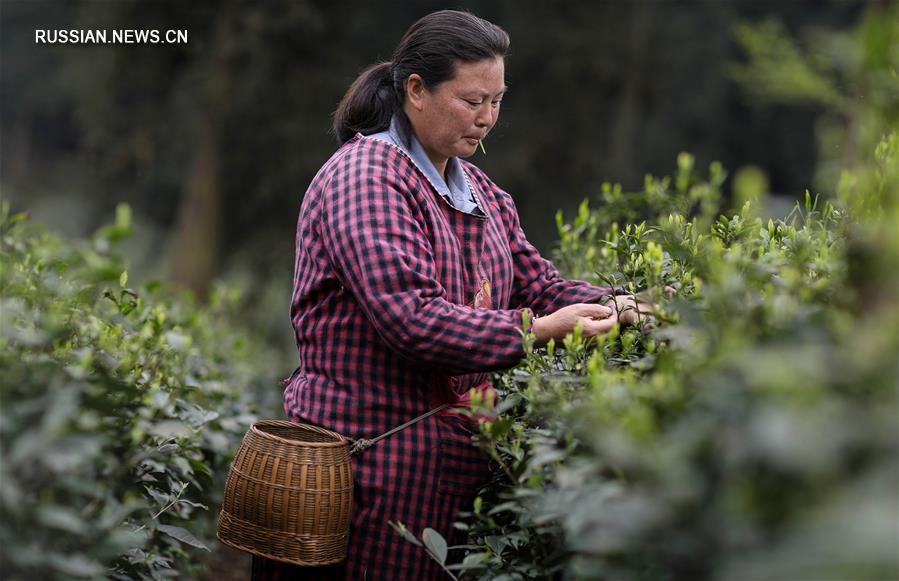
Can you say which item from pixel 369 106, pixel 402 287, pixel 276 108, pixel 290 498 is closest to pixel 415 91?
pixel 369 106

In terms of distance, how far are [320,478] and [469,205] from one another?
2.89 ft

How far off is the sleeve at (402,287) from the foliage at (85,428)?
0.52 meters

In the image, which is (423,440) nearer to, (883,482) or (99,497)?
(99,497)

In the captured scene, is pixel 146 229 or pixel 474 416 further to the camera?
pixel 146 229

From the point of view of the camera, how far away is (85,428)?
5.67ft

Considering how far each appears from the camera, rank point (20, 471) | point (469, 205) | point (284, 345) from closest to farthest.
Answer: point (20, 471), point (469, 205), point (284, 345)

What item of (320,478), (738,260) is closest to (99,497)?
(320,478)

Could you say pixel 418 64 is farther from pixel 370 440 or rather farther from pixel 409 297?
pixel 370 440

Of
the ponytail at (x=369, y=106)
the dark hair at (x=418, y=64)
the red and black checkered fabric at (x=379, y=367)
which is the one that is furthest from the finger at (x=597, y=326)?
the ponytail at (x=369, y=106)

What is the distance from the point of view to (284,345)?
11312 mm

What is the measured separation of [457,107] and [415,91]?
5.4 inches

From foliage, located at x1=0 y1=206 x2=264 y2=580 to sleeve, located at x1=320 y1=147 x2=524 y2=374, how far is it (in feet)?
1.70

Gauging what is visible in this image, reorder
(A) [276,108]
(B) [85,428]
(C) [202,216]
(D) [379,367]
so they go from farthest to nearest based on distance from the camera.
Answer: (C) [202,216] < (A) [276,108] < (D) [379,367] < (B) [85,428]

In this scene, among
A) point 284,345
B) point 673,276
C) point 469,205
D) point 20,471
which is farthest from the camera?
point 284,345
